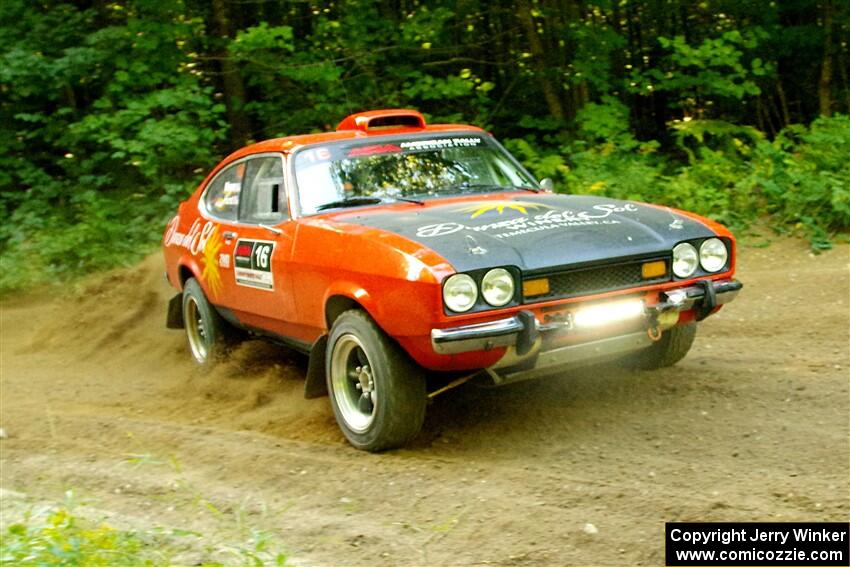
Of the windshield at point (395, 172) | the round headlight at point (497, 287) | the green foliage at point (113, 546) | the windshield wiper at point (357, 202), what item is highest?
the windshield at point (395, 172)

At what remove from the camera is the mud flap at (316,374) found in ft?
18.4

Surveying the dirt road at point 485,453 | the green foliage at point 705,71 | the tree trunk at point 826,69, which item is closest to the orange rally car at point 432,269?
the dirt road at point 485,453

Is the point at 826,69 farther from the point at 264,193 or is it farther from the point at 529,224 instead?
the point at 529,224

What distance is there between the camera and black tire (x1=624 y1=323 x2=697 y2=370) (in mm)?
6098

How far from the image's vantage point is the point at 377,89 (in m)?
13.2

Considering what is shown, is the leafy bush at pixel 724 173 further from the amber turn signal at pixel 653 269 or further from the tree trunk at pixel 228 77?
the amber turn signal at pixel 653 269

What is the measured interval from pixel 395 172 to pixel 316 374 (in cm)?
140

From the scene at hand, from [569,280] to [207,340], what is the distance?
11.0ft

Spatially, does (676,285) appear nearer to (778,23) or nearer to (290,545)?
(290,545)

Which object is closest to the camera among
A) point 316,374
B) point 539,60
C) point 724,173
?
point 316,374

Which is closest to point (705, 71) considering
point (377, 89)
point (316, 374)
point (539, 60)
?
point (539, 60)

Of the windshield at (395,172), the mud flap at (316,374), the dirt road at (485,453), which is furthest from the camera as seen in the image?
the windshield at (395,172)

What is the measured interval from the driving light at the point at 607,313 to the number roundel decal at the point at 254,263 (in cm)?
206

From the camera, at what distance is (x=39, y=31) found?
508 inches
